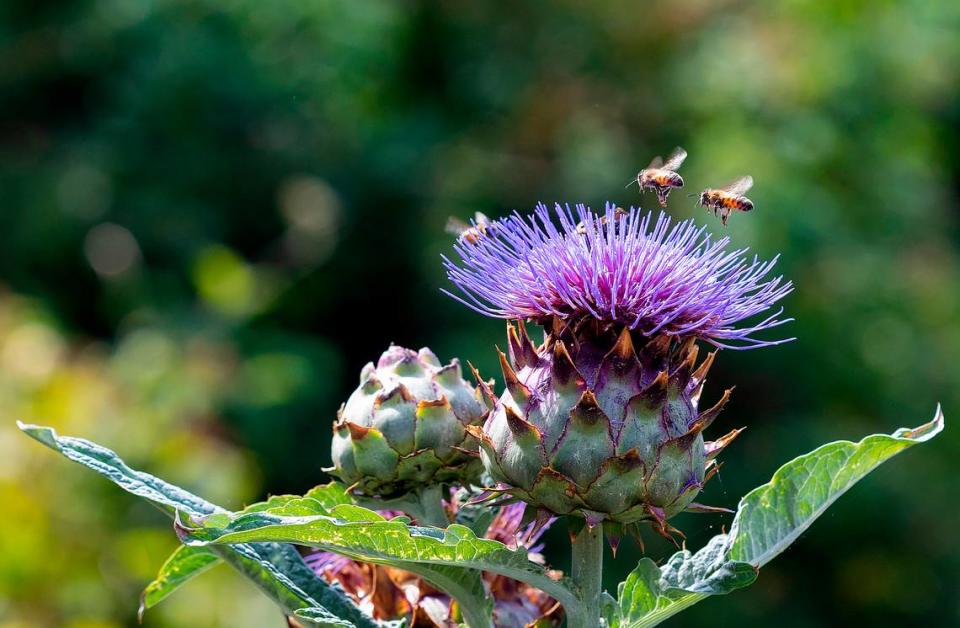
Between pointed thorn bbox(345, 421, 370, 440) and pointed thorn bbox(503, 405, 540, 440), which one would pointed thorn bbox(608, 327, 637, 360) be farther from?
pointed thorn bbox(345, 421, 370, 440)

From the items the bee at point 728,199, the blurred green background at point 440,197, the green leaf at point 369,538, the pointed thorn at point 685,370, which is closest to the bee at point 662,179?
the bee at point 728,199

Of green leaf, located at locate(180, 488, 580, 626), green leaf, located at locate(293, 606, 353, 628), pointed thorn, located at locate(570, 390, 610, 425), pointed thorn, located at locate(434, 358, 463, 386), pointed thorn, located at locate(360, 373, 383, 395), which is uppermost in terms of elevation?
pointed thorn, located at locate(434, 358, 463, 386)

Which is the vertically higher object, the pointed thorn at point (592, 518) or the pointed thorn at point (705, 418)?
the pointed thorn at point (705, 418)

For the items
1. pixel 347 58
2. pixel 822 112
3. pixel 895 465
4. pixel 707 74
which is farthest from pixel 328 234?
pixel 895 465

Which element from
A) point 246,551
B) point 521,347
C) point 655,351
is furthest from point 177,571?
point 655,351

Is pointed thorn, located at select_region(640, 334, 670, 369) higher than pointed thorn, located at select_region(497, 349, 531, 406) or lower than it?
higher

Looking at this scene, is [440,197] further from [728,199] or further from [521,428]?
[521,428]

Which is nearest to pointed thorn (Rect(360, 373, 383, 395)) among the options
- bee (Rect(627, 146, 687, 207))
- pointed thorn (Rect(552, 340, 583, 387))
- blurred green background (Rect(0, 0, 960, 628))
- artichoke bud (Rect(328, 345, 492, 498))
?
artichoke bud (Rect(328, 345, 492, 498))

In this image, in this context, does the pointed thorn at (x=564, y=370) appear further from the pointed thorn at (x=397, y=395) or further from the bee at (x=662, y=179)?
the bee at (x=662, y=179)
